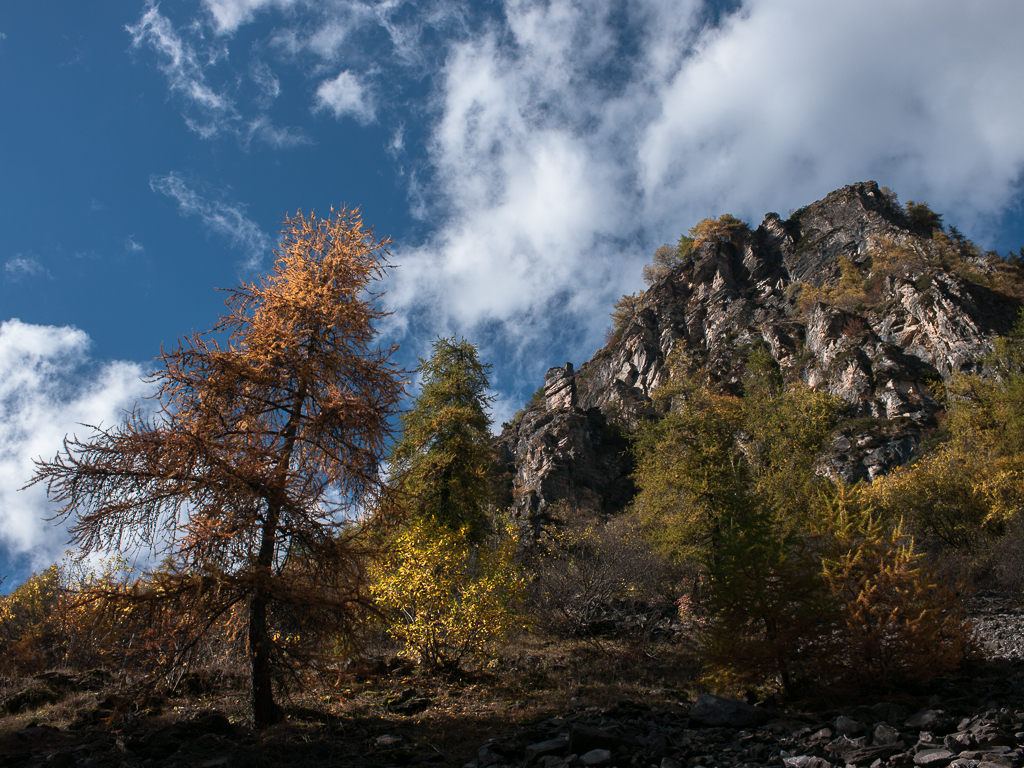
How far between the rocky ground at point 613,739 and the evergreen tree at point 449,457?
7.12m

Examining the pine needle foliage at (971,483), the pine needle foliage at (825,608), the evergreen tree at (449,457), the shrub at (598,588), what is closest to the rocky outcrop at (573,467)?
the pine needle foliage at (971,483)

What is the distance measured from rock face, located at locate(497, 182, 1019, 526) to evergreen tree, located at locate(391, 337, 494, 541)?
11614 mm

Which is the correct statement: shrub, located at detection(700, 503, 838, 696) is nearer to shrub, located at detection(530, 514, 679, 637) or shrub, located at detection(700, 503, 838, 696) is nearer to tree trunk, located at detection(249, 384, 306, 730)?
shrub, located at detection(530, 514, 679, 637)

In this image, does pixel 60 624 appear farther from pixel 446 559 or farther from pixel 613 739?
pixel 613 739

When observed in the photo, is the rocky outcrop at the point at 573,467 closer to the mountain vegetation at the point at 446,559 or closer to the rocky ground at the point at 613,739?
the mountain vegetation at the point at 446,559

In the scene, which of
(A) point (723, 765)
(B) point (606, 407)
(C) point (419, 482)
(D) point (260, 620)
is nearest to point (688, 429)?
(C) point (419, 482)

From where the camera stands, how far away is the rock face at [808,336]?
117ft

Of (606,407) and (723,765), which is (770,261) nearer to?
(606,407)

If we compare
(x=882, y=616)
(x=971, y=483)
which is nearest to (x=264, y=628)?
(x=882, y=616)

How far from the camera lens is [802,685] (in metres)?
7.96

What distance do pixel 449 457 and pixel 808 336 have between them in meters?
44.2

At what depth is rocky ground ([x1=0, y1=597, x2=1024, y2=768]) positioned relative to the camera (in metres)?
5.14

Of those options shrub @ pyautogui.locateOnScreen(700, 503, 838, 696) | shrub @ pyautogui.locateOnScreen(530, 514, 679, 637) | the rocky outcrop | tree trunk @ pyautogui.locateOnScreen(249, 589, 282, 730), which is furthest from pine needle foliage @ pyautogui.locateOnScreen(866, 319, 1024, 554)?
tree trunk @ pyautogui.locateOnScreen(249, 589, 282, 730)

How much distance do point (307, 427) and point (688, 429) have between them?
15666 mm
